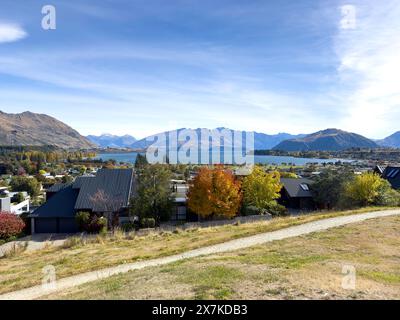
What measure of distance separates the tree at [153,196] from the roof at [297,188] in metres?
17.6

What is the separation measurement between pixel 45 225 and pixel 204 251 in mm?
23409

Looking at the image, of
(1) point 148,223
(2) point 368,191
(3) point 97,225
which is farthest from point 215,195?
(2) point 368,191

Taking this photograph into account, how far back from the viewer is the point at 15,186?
72875 mm

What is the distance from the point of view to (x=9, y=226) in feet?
99.9

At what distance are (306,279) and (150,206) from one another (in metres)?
24.9

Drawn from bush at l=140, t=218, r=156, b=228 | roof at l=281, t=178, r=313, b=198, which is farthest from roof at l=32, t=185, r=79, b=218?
roof at l=281, t=178, r=313, b=198

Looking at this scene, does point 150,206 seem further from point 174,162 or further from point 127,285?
point 174,162

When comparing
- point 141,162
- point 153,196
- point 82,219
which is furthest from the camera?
point 141,162

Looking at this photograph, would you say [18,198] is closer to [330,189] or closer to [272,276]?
[330,189]

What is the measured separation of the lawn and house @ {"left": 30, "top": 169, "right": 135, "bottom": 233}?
835 inches

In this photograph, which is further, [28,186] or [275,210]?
[28,186]

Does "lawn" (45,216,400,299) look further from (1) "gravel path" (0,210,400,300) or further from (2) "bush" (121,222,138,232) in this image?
(2) "bush" (121,222,138,232)

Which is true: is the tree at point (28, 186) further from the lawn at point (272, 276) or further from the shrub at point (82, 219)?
the lawn at point (272, 276)

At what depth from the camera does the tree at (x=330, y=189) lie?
128 ft
